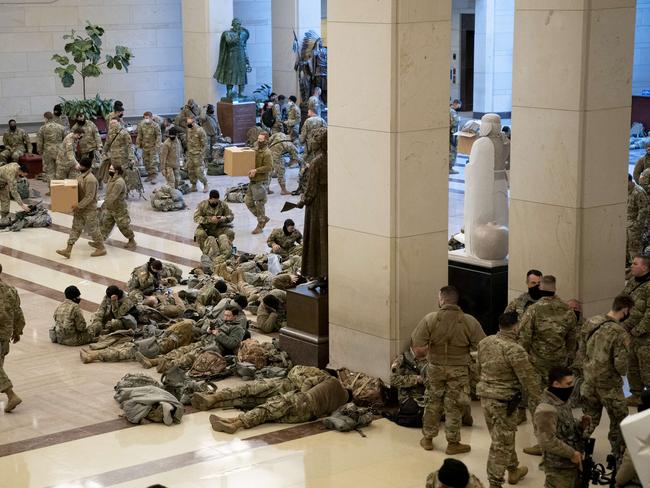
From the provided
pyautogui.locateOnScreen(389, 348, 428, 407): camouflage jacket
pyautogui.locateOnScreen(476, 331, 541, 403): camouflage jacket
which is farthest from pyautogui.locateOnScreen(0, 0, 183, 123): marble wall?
pyautogui.locateOnScreen(476, 331, 541, 403): camouflage jacket

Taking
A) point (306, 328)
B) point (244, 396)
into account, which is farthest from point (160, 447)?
point (306, 328)

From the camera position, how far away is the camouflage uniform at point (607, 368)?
27.1ft

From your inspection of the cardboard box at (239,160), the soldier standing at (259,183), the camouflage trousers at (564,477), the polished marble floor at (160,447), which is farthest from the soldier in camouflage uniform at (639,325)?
the soldier standing at (259,183)

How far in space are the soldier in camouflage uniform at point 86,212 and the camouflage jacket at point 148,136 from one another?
5.85 m

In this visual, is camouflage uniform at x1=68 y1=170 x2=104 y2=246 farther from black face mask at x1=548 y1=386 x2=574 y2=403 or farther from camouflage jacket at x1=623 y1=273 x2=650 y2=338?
black face mask at x1=548 y1=386 x2=574 y2=403

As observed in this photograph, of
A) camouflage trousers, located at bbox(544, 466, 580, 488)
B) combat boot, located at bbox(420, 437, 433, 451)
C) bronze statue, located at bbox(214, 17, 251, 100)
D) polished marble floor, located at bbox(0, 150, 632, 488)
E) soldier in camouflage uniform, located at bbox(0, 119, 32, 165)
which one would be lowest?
polished marble floor, located at bbox(0, 150, 632, 488)

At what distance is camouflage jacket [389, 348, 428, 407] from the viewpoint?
990 cm

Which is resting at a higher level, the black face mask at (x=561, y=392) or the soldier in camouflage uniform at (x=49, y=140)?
the soldier in camouflage uniform at (x=49, y=140)

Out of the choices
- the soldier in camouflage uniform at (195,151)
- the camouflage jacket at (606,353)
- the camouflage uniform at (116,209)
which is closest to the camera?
the camouflage jacket at (606,353)

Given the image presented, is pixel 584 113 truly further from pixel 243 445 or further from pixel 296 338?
pixel 243 445

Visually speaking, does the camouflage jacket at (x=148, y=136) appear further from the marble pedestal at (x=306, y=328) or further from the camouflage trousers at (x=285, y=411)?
the camouflage trousers at (x=285, y=411)

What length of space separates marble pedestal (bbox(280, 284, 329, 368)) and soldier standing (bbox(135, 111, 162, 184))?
1153cm

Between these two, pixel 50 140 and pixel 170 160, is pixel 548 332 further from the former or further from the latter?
pixel 50 140

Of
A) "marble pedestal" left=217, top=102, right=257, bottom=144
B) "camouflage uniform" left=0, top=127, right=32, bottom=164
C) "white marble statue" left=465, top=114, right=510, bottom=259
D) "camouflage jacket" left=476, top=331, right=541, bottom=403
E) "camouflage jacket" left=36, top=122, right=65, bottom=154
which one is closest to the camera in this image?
"camouflage jacket" left=476, top=331, right=541, bottom=403
